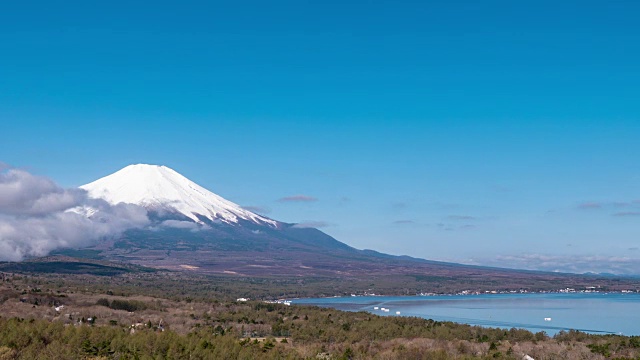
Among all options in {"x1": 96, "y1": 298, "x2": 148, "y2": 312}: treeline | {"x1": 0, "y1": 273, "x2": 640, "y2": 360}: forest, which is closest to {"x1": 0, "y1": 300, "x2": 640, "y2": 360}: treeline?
{"x1": 0, "y1": 273, "x2": 640, "y2": 360}: forest

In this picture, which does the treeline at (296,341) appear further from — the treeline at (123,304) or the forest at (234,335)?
the treeline at (123,304)

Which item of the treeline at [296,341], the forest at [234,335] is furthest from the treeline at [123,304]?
the treeline at [296,341]

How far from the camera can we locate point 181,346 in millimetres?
38375

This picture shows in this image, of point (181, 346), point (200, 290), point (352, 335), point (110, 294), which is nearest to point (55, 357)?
point (181, 346)

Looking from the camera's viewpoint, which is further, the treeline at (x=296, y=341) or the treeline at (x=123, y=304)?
the treeline at (x=123, y=304)

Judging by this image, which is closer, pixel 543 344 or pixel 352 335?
pixel 543 344

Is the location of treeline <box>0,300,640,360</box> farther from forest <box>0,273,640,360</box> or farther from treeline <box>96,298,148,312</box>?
treeline <box>96,298,148,312</box>

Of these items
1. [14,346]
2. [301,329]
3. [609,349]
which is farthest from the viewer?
[301,329]

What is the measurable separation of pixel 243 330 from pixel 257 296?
292 feet

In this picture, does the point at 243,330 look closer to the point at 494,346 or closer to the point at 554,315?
the point at 494,346

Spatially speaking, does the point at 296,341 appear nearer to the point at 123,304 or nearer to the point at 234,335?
the point at 234,335

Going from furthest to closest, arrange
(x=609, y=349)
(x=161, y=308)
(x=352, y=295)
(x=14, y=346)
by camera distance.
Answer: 1. (x=352, y=295)
2. (x=161, y=308)
3. (x=609, y=349)
4. (x=14, y=346)

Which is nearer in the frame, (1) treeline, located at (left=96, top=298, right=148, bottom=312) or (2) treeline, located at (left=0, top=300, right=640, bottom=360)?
(2) treeline, located at (left=0, top=300, right=640, bottom=360)

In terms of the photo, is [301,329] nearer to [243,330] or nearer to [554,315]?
[243,330]
